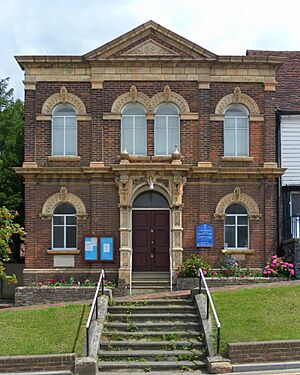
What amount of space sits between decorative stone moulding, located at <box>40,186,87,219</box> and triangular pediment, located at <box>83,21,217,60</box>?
4.74 metres

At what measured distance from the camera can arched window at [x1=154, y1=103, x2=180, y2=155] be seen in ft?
72.5

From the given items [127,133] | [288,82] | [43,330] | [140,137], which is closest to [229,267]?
[140,137]

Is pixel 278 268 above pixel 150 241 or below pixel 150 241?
below

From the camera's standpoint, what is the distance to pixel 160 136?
22.1m

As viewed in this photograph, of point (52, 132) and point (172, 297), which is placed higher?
point (52, 132)

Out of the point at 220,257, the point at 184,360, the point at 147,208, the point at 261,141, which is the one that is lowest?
the point at 184,360

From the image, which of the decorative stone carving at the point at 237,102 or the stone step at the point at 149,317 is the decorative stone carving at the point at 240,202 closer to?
the decorative stone carving at the point at 237,102

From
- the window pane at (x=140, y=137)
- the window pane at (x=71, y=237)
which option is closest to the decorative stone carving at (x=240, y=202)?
the window pane at (x=140, y=137)

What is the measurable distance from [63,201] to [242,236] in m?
6.29

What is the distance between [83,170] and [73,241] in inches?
97.0

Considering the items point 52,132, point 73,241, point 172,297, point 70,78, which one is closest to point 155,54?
point 70,78

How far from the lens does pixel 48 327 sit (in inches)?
591

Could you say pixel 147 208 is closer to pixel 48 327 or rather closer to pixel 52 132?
pixel 52 132

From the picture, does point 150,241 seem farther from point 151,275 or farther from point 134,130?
point 134,130
